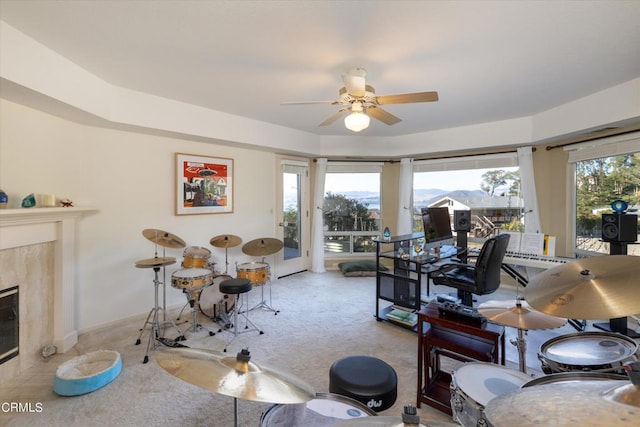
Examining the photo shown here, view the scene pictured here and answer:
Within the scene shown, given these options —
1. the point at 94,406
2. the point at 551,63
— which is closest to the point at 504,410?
the point at 94,406

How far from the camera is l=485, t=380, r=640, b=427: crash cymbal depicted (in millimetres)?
629

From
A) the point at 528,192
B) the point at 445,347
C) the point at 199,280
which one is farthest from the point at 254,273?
the point at 528,192

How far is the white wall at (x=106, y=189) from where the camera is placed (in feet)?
7.68

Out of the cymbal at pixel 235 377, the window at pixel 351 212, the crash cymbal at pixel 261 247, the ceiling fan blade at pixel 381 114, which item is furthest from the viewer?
the window at pixel 351 212

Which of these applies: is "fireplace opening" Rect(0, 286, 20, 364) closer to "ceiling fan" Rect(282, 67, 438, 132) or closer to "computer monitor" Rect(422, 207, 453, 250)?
"ceiling fan" Rect(282, 67, 438, 132)

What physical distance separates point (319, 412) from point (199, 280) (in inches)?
71.5

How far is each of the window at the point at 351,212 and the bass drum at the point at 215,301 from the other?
2.55 metres

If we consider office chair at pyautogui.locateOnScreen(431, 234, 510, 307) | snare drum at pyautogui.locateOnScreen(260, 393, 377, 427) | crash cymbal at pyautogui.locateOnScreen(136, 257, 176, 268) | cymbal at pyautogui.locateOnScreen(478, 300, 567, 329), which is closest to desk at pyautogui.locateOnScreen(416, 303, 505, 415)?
cymbal at pyautogui.locateOnScreen(478, 300, 567, 329)

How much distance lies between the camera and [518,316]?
1523 mm

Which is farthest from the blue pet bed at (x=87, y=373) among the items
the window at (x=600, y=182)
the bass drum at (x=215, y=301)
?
the window at (x=600, y=182)

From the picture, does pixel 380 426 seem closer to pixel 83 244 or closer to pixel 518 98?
pixel 83 244

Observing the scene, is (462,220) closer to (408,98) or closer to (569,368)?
(408,98)

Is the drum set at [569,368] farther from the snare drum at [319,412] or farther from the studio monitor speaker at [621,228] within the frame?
the studio monitor speaker at [621,228]

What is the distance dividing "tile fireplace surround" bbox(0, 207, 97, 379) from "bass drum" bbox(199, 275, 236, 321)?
1.14m
